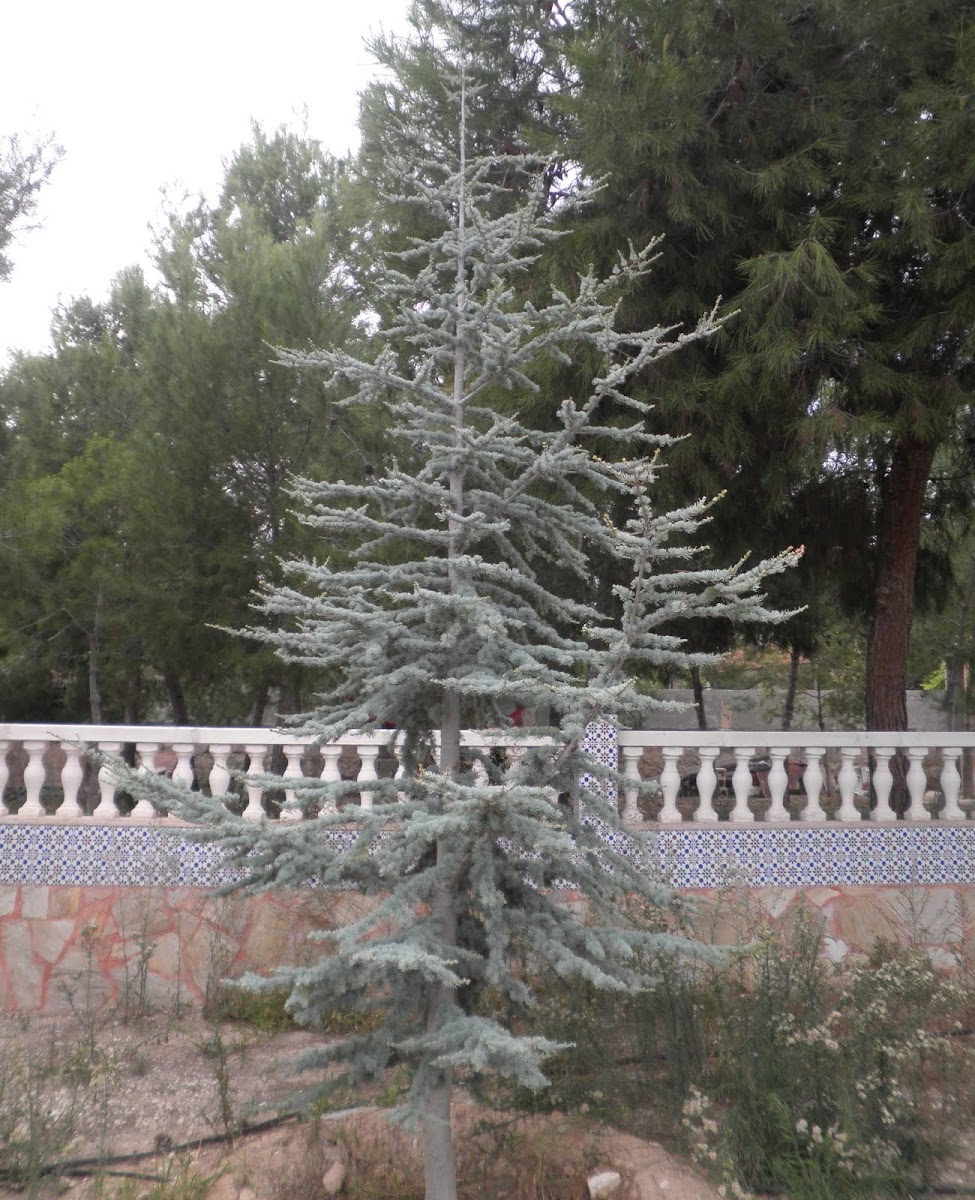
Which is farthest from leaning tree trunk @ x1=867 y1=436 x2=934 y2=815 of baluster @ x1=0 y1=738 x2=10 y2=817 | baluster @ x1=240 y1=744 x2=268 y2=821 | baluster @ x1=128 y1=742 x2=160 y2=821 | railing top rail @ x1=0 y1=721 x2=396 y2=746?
baluster @ x1=0 y1=738 x2=10 y2=817

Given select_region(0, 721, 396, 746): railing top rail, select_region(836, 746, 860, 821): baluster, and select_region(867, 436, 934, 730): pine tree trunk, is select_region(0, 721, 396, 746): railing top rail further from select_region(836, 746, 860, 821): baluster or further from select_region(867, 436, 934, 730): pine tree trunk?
select_region(867, 436, 934, 730): pine tree trunk

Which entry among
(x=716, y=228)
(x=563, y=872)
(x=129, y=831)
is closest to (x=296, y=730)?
(x=563, y=872)

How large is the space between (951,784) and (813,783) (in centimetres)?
83

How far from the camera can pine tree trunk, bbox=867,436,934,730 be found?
23.3 ft

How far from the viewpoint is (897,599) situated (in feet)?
23.5

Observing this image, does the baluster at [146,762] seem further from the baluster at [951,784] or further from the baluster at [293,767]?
the baluster at [951,784]

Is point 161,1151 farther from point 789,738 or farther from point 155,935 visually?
point 789,738

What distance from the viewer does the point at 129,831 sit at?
5.63 m

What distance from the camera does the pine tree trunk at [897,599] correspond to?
7.11 m

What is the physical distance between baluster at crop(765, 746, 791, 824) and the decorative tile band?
74mm

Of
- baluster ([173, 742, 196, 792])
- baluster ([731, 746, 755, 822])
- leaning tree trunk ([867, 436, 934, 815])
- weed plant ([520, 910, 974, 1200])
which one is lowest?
weed plant ([520, 910, 974, 1200])

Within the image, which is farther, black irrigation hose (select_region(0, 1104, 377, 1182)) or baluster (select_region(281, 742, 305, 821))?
baluster (select_region(281, 742, 305, 821))

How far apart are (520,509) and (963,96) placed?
3.77 m

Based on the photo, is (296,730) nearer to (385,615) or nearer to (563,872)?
(385,615)
